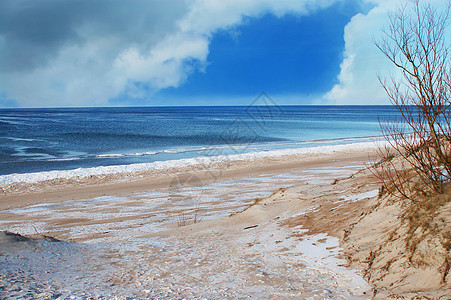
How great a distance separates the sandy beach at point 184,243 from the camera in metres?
4.32

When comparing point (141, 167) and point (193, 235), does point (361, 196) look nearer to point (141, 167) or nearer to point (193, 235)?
point (193, 235)

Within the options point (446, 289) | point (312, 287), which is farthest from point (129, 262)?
point (446, 289)

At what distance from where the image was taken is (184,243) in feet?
21.8

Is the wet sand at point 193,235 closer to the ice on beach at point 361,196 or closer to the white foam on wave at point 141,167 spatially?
the ice on beach at point 361,196

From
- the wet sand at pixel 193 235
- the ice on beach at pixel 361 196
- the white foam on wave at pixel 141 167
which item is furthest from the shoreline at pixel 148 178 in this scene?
the ice on beach at pixel 361 196

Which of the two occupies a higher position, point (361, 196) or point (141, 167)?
point (141, 167)

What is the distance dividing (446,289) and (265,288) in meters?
1.91

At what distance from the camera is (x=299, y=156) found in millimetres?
22734

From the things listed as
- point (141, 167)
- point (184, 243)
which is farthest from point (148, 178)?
point (184, 243)

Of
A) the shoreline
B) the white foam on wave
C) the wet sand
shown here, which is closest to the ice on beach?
the wet sand

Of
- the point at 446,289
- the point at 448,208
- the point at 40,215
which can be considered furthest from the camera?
the point at 40,215

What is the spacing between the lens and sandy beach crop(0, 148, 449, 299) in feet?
14.2

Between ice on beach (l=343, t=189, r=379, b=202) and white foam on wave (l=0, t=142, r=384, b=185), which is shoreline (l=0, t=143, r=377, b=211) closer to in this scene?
white foam on wave (l=0, t=142, r=384, b=185)

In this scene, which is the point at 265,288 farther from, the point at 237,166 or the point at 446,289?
the point at 237,166
